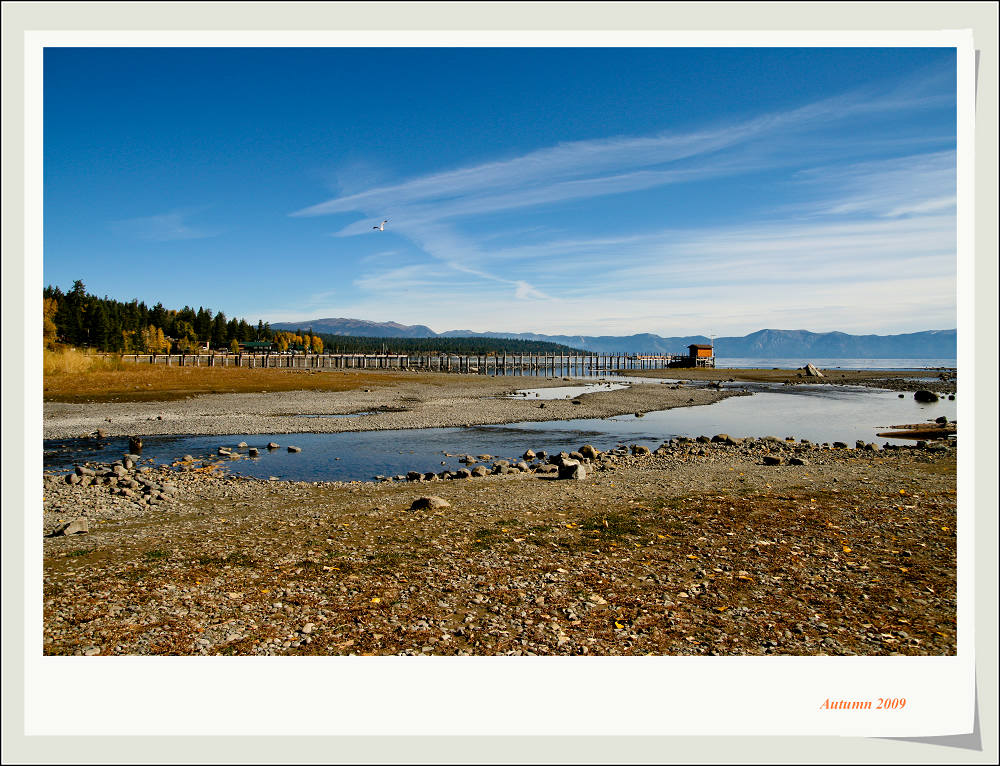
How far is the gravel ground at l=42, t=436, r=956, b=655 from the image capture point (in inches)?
187

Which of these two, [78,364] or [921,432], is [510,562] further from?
[78,364]

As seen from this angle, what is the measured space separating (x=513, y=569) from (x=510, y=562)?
0.31m

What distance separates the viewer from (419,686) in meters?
3.24

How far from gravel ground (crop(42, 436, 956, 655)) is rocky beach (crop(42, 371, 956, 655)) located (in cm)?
3

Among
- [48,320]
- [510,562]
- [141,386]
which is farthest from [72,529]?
[141,386]

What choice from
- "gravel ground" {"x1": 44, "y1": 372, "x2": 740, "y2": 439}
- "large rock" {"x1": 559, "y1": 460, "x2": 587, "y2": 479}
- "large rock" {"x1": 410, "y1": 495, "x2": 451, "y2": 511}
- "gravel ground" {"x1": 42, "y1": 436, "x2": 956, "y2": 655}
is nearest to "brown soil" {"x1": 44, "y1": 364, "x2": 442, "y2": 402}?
"gravel ground" {"x1": 44, "y1": 372, "x2": 740, "y2": 439}

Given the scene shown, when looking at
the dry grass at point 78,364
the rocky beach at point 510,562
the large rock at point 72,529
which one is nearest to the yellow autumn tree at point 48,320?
the rocky beach at point 510,562

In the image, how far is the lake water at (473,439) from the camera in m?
17.4

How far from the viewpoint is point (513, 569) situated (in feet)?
22.3

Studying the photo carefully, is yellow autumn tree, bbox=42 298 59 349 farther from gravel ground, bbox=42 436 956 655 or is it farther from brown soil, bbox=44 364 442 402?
brown soil, bbox=44 364 442 402
